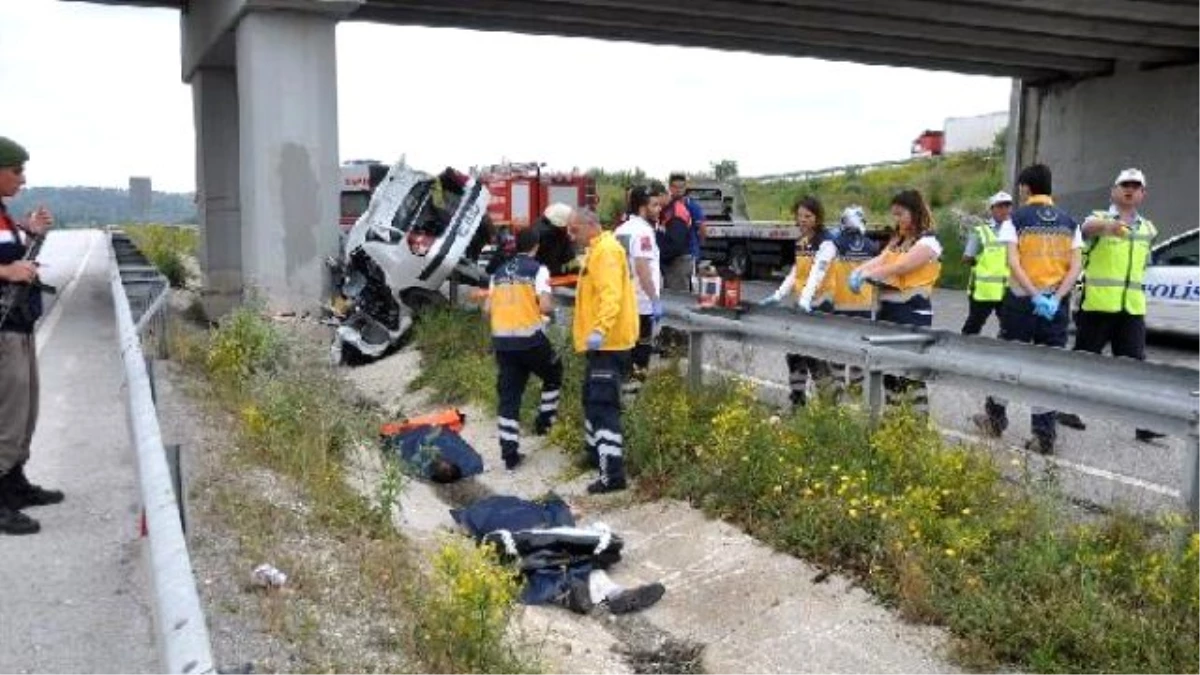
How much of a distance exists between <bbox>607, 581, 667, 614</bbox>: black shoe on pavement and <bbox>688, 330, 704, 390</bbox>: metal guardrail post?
102 inches

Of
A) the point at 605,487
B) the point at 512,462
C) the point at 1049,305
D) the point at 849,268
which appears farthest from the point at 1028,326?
the point at 512,462

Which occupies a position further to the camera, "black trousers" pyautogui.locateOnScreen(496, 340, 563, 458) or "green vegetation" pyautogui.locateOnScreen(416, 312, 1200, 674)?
"black trousers" pyautogui.locateOnScreen(496, 340, 563, 458)

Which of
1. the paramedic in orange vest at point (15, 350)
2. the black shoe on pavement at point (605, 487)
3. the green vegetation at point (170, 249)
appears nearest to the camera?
the paramedic in orange vest at point (15, 350)

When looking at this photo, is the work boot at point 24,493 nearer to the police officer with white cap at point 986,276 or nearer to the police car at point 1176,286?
the police officer with white cap at point 986,276

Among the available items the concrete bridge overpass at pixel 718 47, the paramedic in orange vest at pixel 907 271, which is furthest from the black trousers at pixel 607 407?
the concrete bridge overpass at pixel 718 47

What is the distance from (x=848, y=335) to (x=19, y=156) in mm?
5162

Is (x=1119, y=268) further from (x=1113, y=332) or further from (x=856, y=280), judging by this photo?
(x=856, y=280)

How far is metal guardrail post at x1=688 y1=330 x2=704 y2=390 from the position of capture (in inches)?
318

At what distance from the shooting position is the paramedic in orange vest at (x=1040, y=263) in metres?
7.34

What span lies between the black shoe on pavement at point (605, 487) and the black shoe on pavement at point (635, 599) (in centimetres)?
151

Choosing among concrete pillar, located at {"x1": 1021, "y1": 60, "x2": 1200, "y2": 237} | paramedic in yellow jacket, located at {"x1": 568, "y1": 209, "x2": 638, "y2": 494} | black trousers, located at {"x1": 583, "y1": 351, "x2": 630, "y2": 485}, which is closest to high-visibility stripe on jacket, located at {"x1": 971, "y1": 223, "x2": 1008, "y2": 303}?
paramedic in yellow jacket, located at {"x1": 568, "y1": 209, "x2": 638, "y2": 494}

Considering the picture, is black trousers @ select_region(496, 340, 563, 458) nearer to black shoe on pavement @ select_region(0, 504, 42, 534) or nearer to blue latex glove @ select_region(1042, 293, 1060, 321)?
black shoe on pavement @ select_region(0, 504, 42, 534)

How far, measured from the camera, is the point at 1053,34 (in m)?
20.0

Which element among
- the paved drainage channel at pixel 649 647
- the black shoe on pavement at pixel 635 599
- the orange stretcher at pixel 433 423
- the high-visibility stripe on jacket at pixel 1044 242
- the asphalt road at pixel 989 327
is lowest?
the paved drainage channel at pixel 649 647
